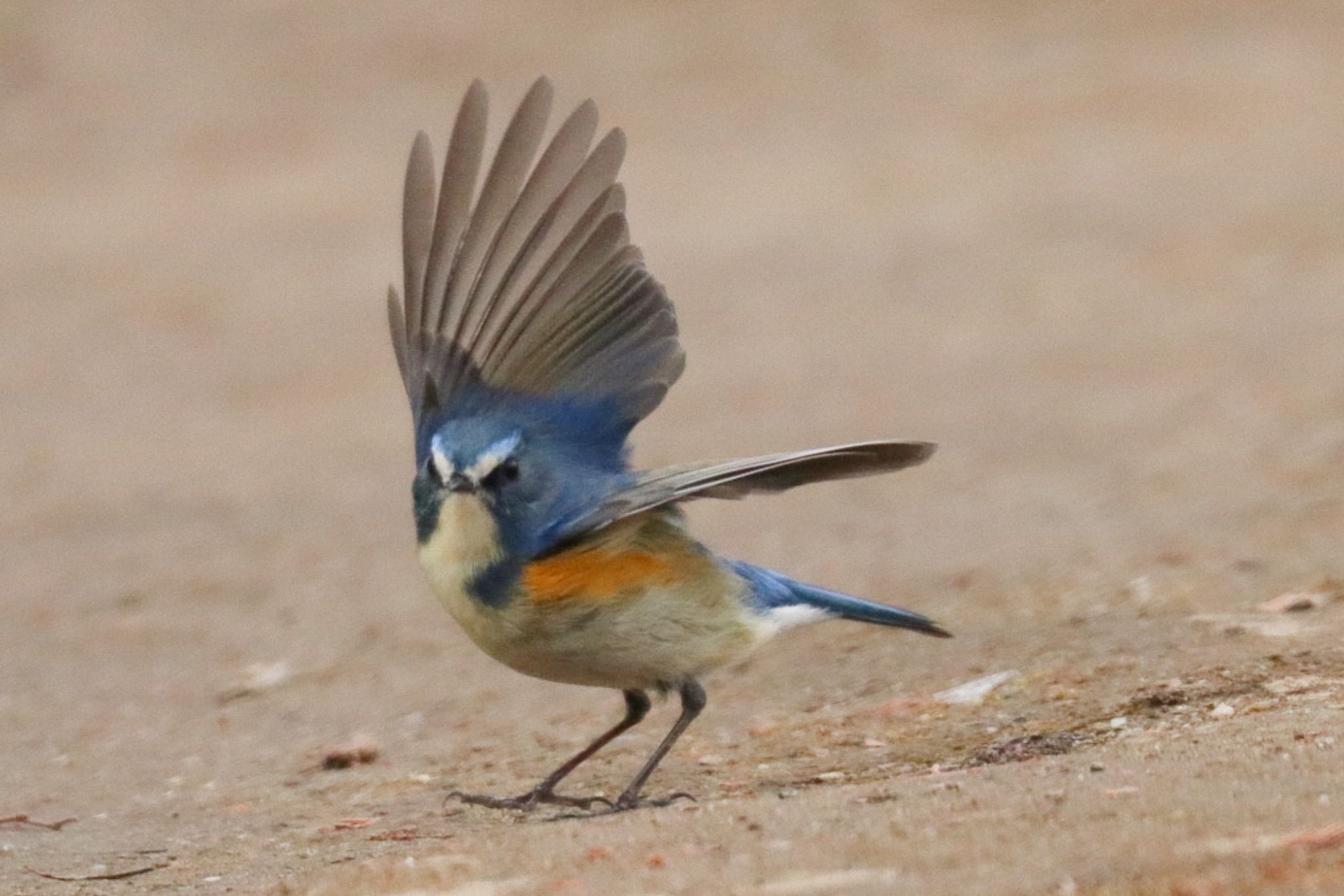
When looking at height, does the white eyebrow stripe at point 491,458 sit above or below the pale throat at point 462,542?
above

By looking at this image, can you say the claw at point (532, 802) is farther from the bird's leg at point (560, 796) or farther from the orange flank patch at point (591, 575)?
the orange flank patch at point (591, 575)

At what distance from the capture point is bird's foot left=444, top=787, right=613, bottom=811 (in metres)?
5.65

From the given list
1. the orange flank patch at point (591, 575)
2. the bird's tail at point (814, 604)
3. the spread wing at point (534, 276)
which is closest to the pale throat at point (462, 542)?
the orange flank patch at point (591, 575)

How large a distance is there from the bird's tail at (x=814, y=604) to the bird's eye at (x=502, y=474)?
2.27 ft

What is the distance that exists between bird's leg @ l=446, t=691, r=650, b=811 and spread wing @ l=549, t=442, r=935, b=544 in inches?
26.8

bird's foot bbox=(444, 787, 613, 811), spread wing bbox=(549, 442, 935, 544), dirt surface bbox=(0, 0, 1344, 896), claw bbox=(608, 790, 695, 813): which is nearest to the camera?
dirt surface bbox=(0, 0, 1344, 896)

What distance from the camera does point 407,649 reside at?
330 inches

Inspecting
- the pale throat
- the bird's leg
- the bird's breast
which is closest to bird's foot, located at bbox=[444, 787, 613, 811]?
the bird's leg

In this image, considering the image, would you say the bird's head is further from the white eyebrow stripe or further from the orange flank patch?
the orange flank patch

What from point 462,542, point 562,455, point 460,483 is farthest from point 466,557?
point 562,455

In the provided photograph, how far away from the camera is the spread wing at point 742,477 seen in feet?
17.2

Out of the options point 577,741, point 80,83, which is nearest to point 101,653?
point 577,741

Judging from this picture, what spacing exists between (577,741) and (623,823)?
1.80 meters

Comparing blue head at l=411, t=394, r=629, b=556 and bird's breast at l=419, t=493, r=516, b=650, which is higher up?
blue head at l=411, t=394, r=629, b=556
